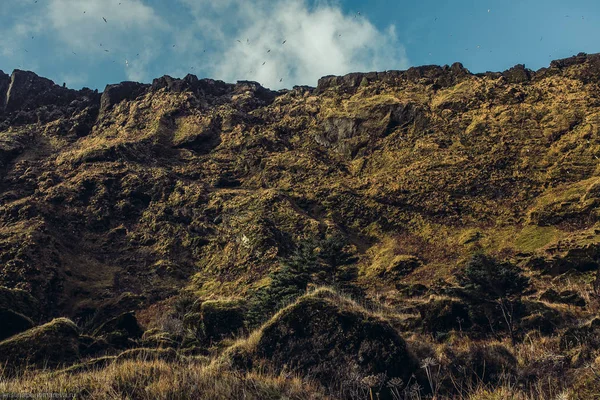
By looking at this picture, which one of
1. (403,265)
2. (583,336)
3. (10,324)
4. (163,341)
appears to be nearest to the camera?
(583,336)

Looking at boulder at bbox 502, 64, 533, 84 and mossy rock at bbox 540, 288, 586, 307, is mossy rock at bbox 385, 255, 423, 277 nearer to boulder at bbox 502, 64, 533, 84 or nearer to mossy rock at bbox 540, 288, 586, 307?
mossy rock at bbox 540, 288, 586, 307

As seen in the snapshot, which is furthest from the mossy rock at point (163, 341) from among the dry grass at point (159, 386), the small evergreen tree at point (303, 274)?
the dry grass at point (159, 386)

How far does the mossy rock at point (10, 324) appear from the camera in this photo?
1274 centimetres

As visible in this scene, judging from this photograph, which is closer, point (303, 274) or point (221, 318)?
point (221, 318)

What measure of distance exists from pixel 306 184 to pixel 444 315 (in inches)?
2141

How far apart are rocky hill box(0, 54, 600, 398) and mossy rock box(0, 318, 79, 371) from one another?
78 millimetres

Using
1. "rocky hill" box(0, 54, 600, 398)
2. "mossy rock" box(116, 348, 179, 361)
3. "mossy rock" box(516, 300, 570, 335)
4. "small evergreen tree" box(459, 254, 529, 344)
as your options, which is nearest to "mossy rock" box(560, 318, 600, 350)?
"rocky hill" box(0, 54, 600, 398)

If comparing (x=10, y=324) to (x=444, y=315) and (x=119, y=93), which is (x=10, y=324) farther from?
(x=119, y=93)

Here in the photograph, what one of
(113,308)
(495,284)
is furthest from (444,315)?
(113,308)

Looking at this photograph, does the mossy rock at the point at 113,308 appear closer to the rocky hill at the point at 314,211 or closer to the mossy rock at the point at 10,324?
the rocky hill at the point at 314,211

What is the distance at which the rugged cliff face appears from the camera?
46906 mm

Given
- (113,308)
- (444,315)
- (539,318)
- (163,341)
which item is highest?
(163,341)

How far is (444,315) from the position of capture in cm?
1616

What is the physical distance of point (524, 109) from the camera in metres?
68.1
